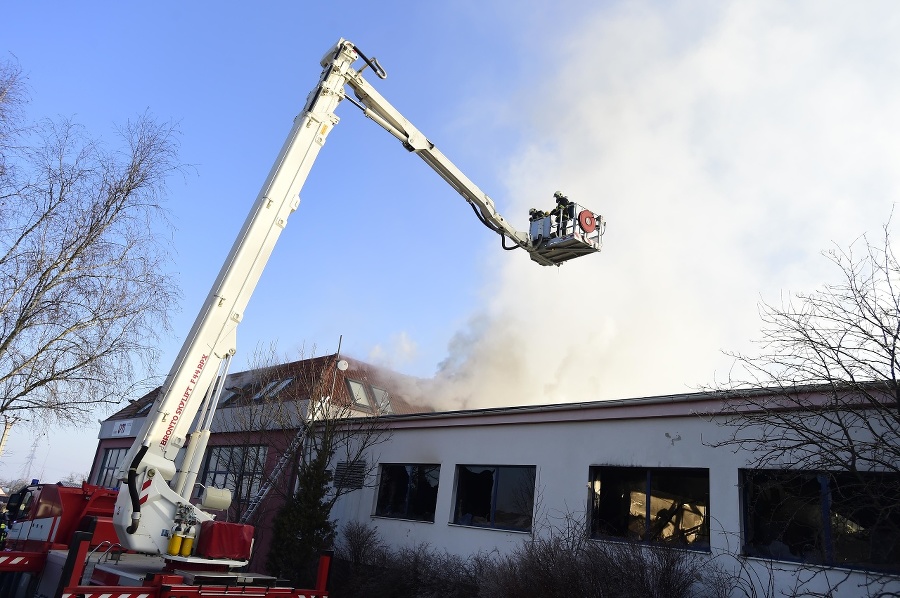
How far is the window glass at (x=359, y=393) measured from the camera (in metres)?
21.5

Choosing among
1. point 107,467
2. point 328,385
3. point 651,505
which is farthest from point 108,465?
point 651,505

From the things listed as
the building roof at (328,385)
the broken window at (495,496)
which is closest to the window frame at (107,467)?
the building roof at (328,385)

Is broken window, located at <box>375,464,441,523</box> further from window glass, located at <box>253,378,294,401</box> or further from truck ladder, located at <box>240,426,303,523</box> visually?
window glass, located at <box>253,378,294,401</box>

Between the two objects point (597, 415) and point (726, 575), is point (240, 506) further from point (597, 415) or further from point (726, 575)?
point (726, 575)

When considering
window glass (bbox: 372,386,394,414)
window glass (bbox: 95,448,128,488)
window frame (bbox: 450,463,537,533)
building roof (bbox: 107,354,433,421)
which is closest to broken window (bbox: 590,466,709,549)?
window frame (bbox: 450,463,537,533)

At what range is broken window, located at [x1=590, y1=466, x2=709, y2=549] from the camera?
10406 mm

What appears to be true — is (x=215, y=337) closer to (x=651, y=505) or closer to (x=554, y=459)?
(x=554, y=459)

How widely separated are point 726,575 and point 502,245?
23.0ft

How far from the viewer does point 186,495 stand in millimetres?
8234

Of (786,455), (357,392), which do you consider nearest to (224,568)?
(786,455)

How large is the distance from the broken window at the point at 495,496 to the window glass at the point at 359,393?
297 inches

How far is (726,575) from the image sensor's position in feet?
31.0

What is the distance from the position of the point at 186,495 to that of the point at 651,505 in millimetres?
7771

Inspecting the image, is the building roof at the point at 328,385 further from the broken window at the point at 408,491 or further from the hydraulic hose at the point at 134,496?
the hydraulic hose at the point at 134,496
